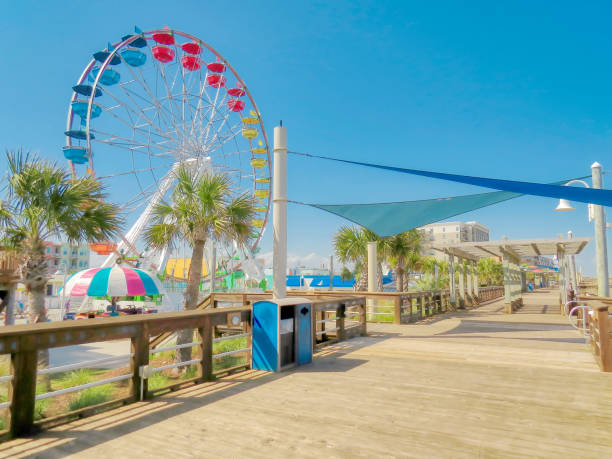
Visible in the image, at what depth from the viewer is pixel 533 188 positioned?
709 cm

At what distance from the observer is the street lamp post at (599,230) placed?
33.4 feet

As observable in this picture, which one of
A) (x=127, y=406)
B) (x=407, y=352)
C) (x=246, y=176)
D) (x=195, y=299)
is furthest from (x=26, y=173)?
(x=246, y=176)

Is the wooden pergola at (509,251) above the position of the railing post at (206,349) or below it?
above

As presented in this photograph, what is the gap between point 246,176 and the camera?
26.2 meters

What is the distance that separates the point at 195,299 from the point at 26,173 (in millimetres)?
4371

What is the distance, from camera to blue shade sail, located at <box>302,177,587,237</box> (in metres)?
11.0

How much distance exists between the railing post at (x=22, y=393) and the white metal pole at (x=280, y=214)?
506 centimetres

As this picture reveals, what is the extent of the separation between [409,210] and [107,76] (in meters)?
15.9

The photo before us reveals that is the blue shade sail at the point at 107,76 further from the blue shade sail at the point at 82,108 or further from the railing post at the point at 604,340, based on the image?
the railing post at the point at 604,340

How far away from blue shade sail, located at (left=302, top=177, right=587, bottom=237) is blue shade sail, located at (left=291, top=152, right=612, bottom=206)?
3028 millimetres

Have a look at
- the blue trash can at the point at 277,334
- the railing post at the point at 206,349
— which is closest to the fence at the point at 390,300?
the blue trash can at the point at 277,334

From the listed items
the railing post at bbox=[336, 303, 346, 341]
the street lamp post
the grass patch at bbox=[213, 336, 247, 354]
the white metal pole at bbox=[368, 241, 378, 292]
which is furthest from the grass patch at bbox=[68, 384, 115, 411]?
the street lamp post

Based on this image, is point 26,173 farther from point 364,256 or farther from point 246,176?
point 246,176

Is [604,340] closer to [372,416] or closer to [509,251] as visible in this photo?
[372,416]
